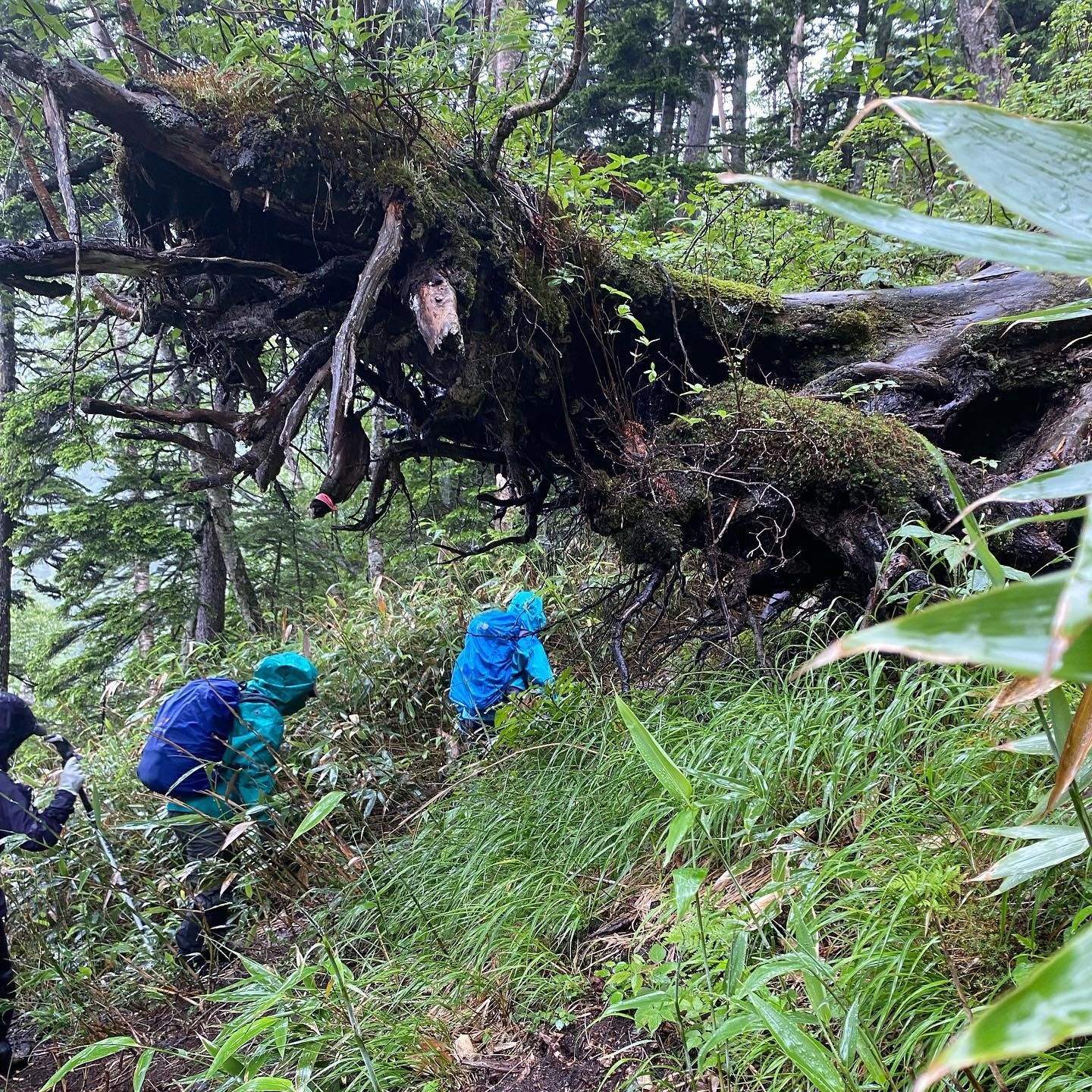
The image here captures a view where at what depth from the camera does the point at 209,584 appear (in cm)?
838

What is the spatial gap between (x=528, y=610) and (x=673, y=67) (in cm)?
1059

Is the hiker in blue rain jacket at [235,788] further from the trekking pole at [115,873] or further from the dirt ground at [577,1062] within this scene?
the dirt ground at [577,1062]

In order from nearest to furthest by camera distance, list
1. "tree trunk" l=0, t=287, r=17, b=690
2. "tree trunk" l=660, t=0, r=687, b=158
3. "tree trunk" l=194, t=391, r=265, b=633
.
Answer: "tree trunk" l=194, t=391, r=265, b=633 < "tree trunk" l=0, t=287, r=17, b=690 < "tree trunk" l=660, t=0, r=687, b=158

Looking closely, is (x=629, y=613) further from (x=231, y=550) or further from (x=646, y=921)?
(x=231, y=550)

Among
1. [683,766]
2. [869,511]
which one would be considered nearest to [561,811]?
[683,766]

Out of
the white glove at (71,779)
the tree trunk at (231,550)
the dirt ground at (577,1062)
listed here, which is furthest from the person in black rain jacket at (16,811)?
the tree trunk at (231,550)

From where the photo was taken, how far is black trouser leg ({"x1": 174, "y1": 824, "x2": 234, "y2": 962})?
3592 millimetres

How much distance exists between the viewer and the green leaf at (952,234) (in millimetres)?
504

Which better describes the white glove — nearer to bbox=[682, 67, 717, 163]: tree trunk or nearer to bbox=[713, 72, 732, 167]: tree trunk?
bbox=[713, 72, 732, 167]: tree trunk

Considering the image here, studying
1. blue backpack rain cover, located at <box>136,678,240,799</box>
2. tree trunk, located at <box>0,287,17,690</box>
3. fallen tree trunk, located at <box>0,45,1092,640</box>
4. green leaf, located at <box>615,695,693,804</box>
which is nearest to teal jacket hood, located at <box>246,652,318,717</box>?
blue backpack rain cover, located at <box>136,678,240,799</box>

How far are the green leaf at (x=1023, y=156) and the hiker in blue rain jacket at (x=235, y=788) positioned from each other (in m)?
3.69

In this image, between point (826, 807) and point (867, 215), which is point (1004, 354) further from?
point (867, 215)

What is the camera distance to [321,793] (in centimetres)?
464

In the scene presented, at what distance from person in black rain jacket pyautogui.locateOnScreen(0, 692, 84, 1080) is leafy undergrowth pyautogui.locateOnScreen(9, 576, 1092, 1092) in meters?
0.19
